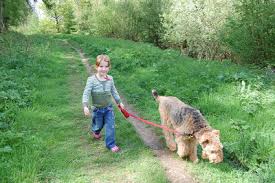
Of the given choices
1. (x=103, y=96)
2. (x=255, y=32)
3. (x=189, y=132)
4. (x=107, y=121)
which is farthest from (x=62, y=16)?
(x=189, y=132)

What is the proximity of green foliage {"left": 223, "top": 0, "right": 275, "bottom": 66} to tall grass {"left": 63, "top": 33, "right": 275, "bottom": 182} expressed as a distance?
167 centimetres

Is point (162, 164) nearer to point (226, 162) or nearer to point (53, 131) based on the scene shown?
point (226, 162)

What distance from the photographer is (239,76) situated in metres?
10.4

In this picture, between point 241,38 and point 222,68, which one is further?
point 241,38

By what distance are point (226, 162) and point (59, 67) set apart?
981 centimetres

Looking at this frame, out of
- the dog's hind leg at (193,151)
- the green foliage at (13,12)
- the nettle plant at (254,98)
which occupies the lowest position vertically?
the dog's hind leg at (193,151)

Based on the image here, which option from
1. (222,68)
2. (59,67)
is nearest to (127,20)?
(59,67)

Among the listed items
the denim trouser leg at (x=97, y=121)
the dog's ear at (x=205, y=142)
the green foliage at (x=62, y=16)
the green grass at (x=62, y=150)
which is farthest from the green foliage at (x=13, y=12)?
the dog's ear at (x=205, y=142)

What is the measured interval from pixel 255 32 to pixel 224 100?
5753 mm

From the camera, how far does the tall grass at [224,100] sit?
5855 mm

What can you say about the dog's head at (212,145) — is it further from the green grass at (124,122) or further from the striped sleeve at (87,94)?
the striped sleeve at (87,94)

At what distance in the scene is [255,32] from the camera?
13.5 metres

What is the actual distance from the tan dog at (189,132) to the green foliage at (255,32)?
805 centimetres

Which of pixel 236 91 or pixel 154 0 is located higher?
pixel 154 0
